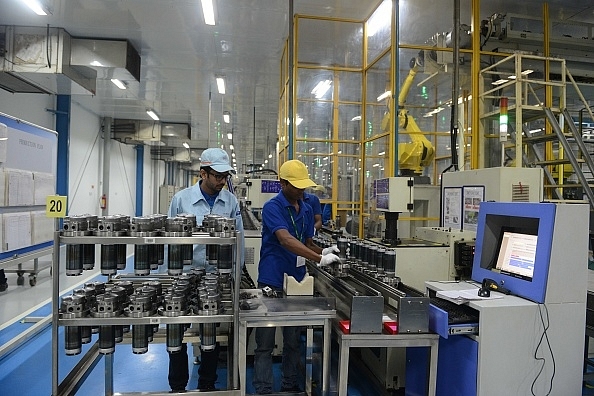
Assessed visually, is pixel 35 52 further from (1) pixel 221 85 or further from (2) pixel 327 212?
(2) pixel 327 212

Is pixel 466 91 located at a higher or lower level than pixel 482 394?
higher

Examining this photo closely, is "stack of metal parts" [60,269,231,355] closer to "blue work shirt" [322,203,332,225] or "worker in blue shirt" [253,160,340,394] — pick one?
"worker in blue shirt" [253,160,340,394]

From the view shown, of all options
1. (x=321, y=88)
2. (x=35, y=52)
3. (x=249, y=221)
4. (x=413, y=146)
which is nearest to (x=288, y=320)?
(x=413, y=146)

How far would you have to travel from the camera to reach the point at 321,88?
22.0 feet

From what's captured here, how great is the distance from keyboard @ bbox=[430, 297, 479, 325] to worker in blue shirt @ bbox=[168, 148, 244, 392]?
117cm

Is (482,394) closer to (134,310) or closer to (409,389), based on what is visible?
(409,389)

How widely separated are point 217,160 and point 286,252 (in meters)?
0.68

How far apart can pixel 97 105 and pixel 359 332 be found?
31.0 feet

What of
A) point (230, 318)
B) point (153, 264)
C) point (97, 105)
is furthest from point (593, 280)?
point (97, 105)

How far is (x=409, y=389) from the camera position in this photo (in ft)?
7.55

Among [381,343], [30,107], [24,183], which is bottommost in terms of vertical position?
[381,343]

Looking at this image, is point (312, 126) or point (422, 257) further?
point (312, 126)

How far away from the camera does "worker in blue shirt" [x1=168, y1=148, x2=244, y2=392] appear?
7.69 feet

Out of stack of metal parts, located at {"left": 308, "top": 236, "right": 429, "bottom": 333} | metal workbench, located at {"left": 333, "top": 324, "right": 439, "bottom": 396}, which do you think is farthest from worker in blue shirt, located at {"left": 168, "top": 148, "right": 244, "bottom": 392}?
metal workbench, located at {"left": 333, "top": 324, "right": 439, "bottom": 396}
